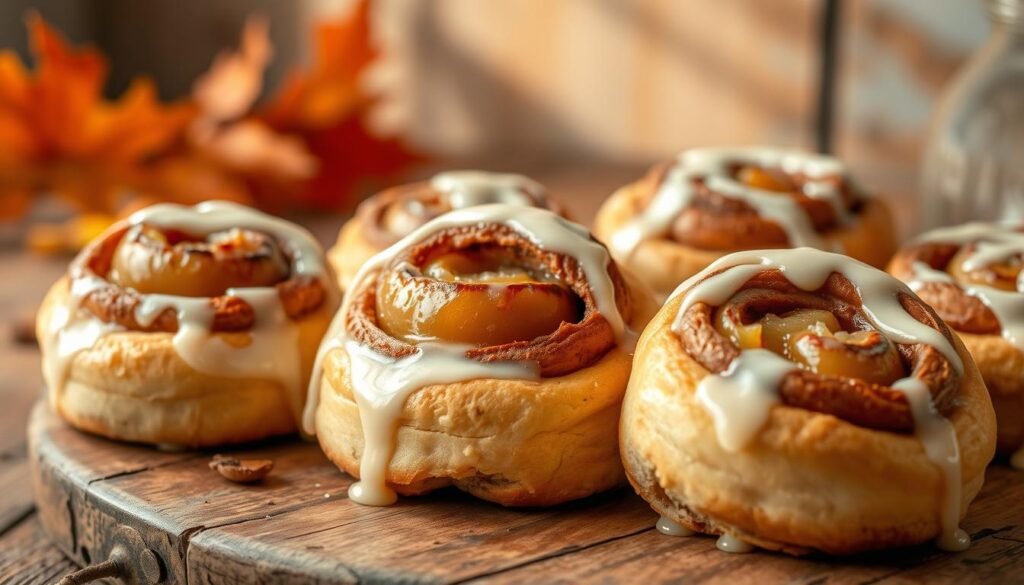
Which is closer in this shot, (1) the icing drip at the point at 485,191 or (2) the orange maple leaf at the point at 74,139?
(1) the icing drip at the point at 485,191

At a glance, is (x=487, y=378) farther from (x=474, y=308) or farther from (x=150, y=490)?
(x=150, y=490)

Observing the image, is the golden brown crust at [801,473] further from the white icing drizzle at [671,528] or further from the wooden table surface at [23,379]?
the wooden table surface at [23,379]

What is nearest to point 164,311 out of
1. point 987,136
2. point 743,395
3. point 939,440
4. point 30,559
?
point 30,559

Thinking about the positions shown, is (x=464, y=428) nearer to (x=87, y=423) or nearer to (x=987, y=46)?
(x=87, y=423)

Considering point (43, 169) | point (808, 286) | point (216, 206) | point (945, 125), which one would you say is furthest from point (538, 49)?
point (808, 286)

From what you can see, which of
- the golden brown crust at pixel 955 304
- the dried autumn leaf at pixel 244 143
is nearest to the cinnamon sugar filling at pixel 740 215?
the golden brown crust at pixel 955 304

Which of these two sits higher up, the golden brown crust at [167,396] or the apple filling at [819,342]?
the apple filling at [819,342]

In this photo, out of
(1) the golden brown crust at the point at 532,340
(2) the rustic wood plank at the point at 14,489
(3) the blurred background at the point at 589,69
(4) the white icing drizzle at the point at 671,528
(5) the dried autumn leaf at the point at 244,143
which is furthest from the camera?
(3) the blurred background at the point at 589,69
